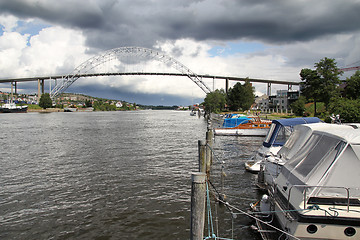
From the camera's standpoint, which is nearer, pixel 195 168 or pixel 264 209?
pixel 264 209

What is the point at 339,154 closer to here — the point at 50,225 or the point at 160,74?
the point at 50,225

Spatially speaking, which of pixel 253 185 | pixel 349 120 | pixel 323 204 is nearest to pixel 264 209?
pixel 323 204

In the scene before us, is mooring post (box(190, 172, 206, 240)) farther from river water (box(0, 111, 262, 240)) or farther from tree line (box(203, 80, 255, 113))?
tree line (box(203, 80, 255, 113))

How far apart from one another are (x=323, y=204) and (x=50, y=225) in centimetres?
850

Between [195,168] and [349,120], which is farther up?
[349,120]

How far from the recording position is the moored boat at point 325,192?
6.00 m

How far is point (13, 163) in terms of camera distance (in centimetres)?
1811

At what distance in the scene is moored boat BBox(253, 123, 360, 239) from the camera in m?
6.00

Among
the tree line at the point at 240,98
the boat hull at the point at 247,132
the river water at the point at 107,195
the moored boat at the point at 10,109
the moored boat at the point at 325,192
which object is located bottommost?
the river water at the point at 107,195

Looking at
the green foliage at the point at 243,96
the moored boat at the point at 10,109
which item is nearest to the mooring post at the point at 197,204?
the green foliage at the point at 243,96

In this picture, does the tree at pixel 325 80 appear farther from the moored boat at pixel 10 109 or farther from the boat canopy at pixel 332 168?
the moored boat at pixel 10 109

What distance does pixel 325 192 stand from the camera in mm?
6453

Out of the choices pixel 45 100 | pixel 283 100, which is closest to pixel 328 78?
pixel 283 100

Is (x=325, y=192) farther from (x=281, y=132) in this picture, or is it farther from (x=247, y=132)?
(x=247, y=132)
